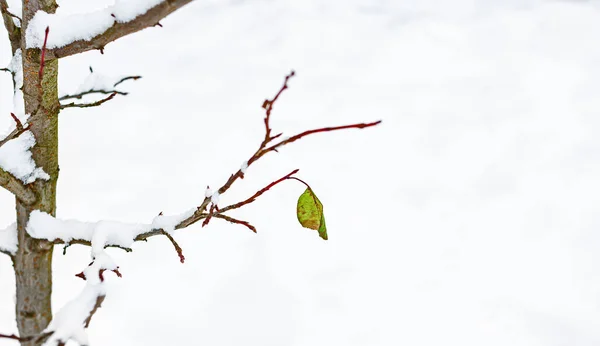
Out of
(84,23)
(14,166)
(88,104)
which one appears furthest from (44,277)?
(84,23)

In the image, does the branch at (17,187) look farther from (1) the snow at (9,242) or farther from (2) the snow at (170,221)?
(2) the snow at (170,221)

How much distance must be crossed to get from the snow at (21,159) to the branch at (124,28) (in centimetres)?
20

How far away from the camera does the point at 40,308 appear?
2.89 feet

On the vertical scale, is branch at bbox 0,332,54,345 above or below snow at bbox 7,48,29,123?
below

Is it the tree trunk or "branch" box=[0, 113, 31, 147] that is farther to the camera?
the tree trunk

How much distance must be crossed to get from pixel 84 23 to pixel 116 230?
284 mm

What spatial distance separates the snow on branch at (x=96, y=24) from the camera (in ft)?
1.80

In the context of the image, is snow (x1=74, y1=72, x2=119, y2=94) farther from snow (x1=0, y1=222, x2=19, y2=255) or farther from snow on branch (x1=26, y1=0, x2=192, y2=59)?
snow (x1=0, y1=222, x2=19, y2=255)

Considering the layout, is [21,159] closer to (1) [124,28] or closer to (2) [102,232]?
(2) [102,232]

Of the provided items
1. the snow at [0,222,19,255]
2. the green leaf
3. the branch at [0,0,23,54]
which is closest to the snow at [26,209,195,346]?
the snow at [0,222,19,255]

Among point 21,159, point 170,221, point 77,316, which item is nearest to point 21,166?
point 21,159

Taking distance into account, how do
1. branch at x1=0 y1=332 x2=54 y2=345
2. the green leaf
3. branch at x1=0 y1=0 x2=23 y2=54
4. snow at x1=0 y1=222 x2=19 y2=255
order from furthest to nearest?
snow at x1=0 y1=222 x2=19 y2=255 < branch at x1=0 y1=0 x2=23 y2=54 < the green leaf < branch at x1=0 y1=332 x2=54 y2=345

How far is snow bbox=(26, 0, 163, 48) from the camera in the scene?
22.2 inches

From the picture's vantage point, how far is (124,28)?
1.92 feet
